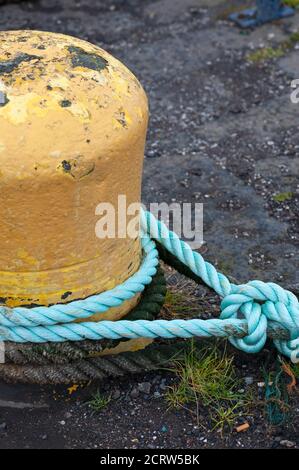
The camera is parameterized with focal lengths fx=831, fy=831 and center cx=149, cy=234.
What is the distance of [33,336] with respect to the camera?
2.27 m

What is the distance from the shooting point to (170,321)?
2.34 meters

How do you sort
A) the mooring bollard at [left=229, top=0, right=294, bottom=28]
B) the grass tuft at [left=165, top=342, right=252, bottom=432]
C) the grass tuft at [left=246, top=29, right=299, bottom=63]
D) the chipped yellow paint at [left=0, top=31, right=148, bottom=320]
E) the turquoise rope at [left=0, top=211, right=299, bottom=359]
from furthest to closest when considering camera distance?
the mooring bollard at [left=229, top=0, right=294, bottom=28]
the grass tuft at [left=246, top=29, right=299, bottom=63]
the grass tuft at [left=165, top=342, right=252, bottom=432]
the turquoise rope at [left=0, top=211, right=299, bottom=359]
the chipped yellow paint at [left=0, top=31, right=148, bottom=320]

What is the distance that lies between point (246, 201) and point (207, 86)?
1060 millimetres

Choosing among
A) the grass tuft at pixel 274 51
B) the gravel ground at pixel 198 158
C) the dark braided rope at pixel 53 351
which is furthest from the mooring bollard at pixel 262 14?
the dark braided rope at pixel 53 351

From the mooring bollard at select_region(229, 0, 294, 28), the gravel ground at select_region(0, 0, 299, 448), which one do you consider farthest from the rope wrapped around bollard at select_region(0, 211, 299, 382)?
the mooring bollard at select_region(229, 0, 294, 28)

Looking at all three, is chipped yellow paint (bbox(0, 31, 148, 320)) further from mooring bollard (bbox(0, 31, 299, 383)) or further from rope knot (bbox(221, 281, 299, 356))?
rope knot (bbox(221, 281, 299, 356))

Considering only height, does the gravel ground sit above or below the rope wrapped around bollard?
below

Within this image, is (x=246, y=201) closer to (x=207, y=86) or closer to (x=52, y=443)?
(x=207, y=86)

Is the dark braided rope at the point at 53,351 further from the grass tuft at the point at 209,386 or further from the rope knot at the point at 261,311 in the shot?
the rope knot at the point at 261,311

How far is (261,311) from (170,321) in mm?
275

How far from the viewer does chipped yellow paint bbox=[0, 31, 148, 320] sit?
2027mm

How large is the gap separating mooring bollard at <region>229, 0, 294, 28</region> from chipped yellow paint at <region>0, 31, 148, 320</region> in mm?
2694

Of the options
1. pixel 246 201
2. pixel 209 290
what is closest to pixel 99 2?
pixel 246 201

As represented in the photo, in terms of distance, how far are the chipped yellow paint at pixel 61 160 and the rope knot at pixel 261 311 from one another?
36 centimetres
